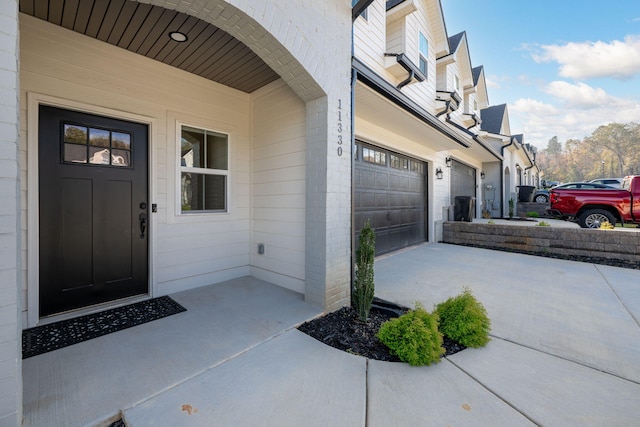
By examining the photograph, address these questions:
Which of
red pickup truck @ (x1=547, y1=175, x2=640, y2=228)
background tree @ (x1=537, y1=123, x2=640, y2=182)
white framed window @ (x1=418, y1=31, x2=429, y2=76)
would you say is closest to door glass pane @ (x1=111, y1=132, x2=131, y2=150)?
white framed window @ (x1=418, y1=31, x2=429, y2=76)

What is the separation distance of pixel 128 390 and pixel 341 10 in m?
4.29

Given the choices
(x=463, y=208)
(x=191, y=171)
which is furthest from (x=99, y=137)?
(x=463, y=208)

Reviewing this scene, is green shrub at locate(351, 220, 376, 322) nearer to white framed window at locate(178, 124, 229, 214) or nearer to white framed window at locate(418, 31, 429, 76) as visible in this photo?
white framed window at locate(178, 124, 229, 214)

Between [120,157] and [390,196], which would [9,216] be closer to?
[120,157]

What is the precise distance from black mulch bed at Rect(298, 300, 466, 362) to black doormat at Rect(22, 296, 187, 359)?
1.64 metres

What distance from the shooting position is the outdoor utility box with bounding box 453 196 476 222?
8367 mm

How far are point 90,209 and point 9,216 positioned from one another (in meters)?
1.99

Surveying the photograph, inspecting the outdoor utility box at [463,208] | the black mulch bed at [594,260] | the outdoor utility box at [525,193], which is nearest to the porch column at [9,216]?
the black mulch bed at [594,260]

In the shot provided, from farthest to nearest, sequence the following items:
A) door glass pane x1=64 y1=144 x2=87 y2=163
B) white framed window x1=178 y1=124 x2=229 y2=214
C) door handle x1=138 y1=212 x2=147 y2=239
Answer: white framed window x1=178 y1=124 x2=229 y2=214 < door handle x1=138 y1=212 x2=147 y2=239 < door glass pane x1=64 y1=144 x2=87 y2=163

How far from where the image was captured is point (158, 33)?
2875 millimetres

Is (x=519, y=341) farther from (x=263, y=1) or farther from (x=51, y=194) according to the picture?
(x=51, y=194)

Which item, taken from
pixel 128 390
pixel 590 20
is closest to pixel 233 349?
pixel 128 390

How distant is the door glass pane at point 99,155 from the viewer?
3.05 m

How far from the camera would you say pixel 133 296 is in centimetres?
336
